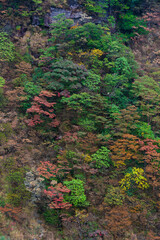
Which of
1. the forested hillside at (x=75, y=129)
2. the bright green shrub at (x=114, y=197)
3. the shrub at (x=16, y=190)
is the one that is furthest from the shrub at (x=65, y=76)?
the bright green shrub at (x=114, y=197)

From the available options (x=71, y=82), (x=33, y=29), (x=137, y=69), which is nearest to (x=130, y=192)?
(x=71, y=82)

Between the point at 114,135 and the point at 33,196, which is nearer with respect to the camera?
the point at 33,196

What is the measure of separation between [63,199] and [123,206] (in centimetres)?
272

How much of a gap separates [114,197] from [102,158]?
1993 millimetres

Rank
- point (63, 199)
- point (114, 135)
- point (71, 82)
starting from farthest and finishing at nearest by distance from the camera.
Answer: point (71, 82) < point (114, 135) < point (63, 199)

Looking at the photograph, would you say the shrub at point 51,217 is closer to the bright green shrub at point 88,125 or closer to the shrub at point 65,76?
the bright green shrub at point 88,125

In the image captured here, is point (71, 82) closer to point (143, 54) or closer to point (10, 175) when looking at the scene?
point (10, 175)

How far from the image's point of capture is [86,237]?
28.8 feet

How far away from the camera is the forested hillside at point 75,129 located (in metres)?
9.30

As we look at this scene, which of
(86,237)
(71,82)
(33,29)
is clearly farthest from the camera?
(33,29)

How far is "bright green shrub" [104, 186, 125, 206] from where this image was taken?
30.6ft

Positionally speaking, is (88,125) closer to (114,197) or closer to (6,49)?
(114,197)

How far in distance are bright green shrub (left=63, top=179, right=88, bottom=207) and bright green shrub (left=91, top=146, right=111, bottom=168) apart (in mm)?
1479

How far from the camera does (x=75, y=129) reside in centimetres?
1210
